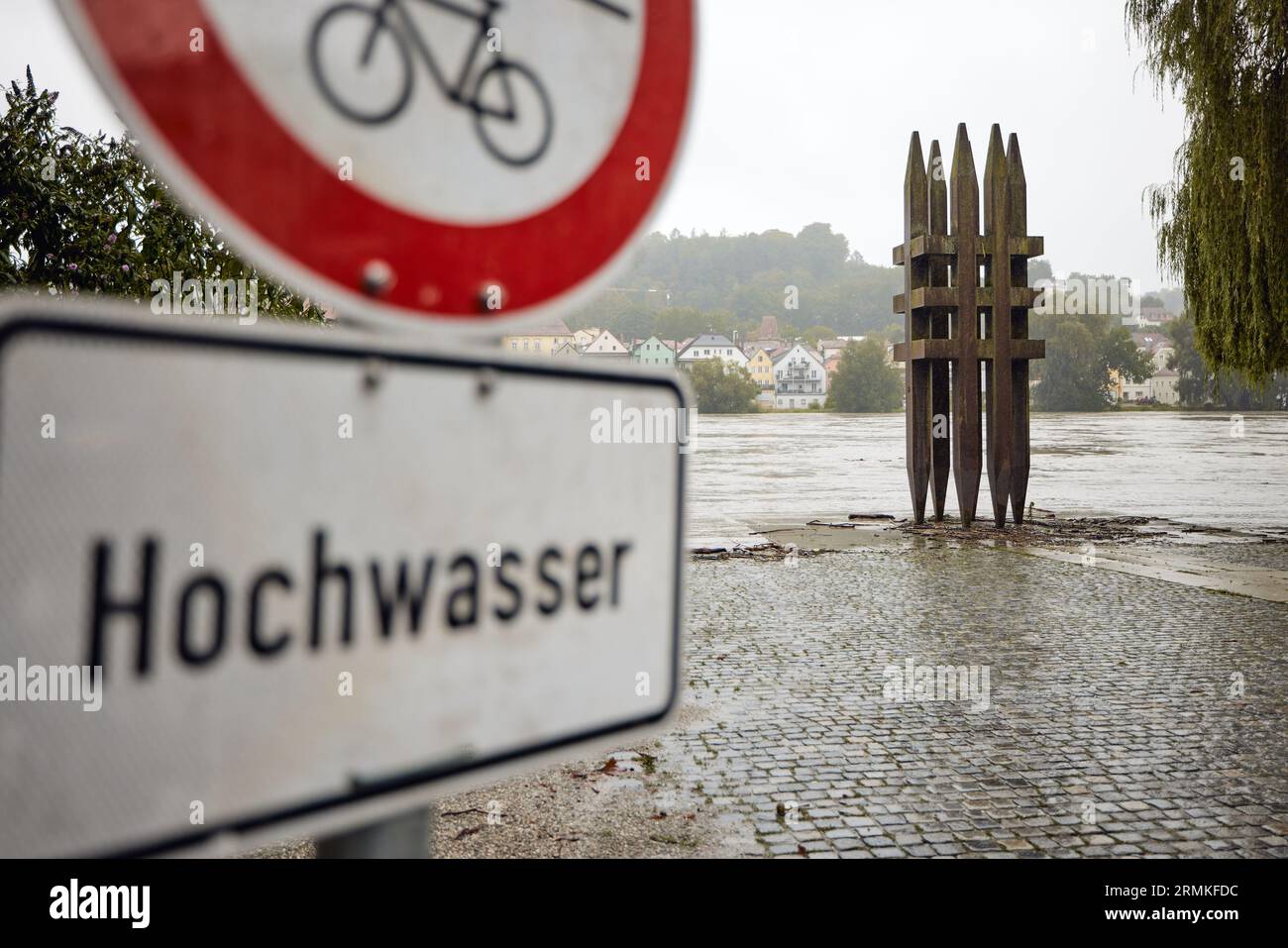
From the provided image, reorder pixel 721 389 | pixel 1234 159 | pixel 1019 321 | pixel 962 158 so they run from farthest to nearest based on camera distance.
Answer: pixel 721 389 → pixel 1019 321 → pixel 962 158 → pixel 1234 159

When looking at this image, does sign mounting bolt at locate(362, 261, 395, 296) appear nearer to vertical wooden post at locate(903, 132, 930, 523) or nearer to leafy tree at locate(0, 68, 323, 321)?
leafy tree at locate(0, 68, 323, 321)

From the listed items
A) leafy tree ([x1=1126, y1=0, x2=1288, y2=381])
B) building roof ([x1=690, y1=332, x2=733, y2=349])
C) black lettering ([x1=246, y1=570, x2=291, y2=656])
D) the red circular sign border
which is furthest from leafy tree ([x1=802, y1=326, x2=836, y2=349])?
black lettering ([x1=246, y1=570, x2=291, y2=656])

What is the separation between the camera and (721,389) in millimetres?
82312

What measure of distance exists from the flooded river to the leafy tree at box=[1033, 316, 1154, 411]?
135 feet

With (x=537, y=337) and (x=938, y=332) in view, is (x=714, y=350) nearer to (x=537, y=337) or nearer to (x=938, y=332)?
(x=938, y=332)

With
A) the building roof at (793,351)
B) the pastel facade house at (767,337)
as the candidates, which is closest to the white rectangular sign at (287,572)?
the building roof at (793,351)

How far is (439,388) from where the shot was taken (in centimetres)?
99

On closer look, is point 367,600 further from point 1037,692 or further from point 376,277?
point 1037,692

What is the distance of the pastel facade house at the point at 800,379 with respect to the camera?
109000mm

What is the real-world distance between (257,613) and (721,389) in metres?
82.0

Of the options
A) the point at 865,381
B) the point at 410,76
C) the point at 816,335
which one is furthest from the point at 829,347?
the point at 410,76

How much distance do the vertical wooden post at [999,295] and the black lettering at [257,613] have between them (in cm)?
1528

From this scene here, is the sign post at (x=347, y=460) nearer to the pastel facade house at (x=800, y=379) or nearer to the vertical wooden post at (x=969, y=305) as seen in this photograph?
the vertical wooden post at (x=969, y=305)
